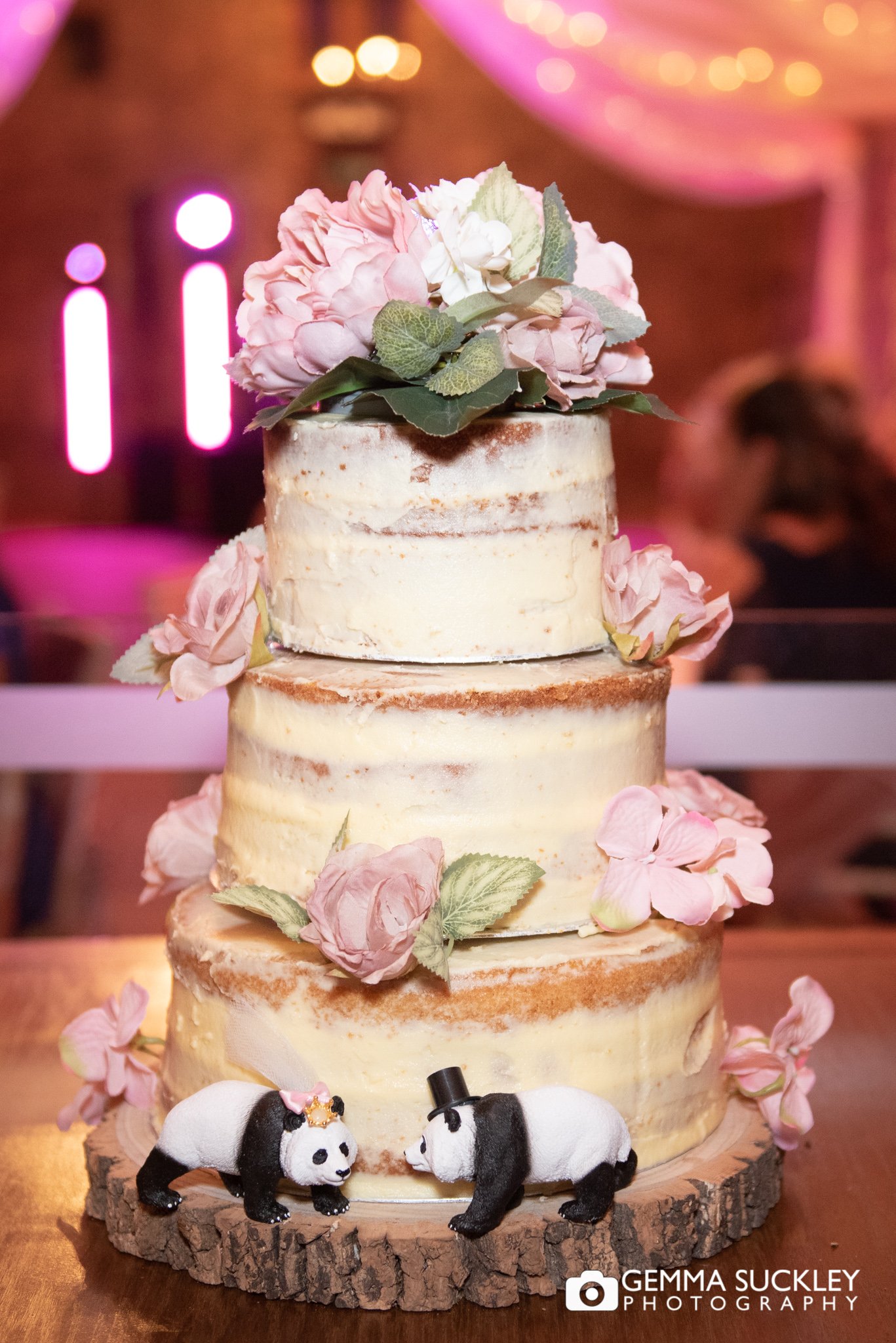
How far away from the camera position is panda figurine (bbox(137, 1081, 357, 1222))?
142cm

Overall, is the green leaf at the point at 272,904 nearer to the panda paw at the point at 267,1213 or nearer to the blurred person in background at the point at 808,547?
the panda paw at the point at 267,1213

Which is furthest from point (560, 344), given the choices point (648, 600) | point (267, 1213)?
point (267, 1213)

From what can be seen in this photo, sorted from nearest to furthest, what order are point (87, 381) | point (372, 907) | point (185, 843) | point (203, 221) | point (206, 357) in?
point (372, 907), point (185, 843), point (206, 357), point (203, 221), point (87, 381)

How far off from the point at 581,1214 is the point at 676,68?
5093 millimetres

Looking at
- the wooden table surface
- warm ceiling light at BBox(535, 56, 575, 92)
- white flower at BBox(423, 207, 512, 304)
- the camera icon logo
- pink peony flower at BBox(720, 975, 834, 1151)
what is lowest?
the wooden table surface

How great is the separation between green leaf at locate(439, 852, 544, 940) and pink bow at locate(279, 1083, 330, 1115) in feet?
0.65

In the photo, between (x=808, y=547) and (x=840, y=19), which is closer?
(x=808, y=547)

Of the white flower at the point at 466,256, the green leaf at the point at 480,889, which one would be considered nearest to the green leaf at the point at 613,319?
the white flower at the point at 466,256

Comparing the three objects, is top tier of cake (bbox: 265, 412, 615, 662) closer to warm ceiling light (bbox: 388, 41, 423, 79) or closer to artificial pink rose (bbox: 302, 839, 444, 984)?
artificial pink rose (bbox: 302, 839, 444, 984)

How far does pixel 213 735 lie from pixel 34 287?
5890mm

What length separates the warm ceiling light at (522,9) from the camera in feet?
18.6

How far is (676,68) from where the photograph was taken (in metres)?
5.60

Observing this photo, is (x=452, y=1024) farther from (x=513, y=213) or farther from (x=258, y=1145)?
(x=513, y=213)

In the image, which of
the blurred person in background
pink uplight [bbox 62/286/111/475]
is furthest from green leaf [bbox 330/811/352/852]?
pink uplight [bbox 62/286/111/475]
